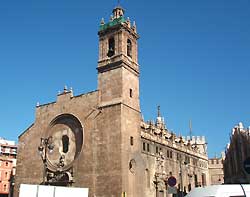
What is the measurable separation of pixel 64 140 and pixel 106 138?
24.7 ft

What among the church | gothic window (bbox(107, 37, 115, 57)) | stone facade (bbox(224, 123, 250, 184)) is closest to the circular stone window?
the church

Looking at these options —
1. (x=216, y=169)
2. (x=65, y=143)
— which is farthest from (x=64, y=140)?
(x=216, y=169)

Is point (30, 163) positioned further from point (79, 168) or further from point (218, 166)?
point (218, 166)

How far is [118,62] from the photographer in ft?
127

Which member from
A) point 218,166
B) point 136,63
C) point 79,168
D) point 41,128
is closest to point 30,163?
point 41,128

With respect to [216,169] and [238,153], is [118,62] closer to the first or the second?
[238,153]

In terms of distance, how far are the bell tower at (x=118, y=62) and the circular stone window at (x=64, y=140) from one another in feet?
16.5

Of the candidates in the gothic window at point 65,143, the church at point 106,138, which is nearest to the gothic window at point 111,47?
the church at point 106,138

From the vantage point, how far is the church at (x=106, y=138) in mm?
35688

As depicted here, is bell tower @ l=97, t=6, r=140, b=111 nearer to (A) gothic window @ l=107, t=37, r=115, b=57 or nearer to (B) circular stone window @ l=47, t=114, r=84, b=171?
(A) gothic window @ l=107, t=37, r=115, b=57

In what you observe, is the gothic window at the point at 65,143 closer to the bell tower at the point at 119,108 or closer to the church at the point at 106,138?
the church at the point at 106,138

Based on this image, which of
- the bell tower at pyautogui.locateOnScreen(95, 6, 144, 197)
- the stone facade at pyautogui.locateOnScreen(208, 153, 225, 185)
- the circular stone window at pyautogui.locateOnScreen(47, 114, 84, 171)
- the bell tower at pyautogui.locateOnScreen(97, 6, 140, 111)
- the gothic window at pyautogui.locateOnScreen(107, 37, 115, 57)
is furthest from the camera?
the stone facade at pyautogui.locateOnScreen(208, 153, 225, 185)

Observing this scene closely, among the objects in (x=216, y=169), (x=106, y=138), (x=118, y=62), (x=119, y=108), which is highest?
(x=118, y=62)

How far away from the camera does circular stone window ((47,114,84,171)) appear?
3962 cm
